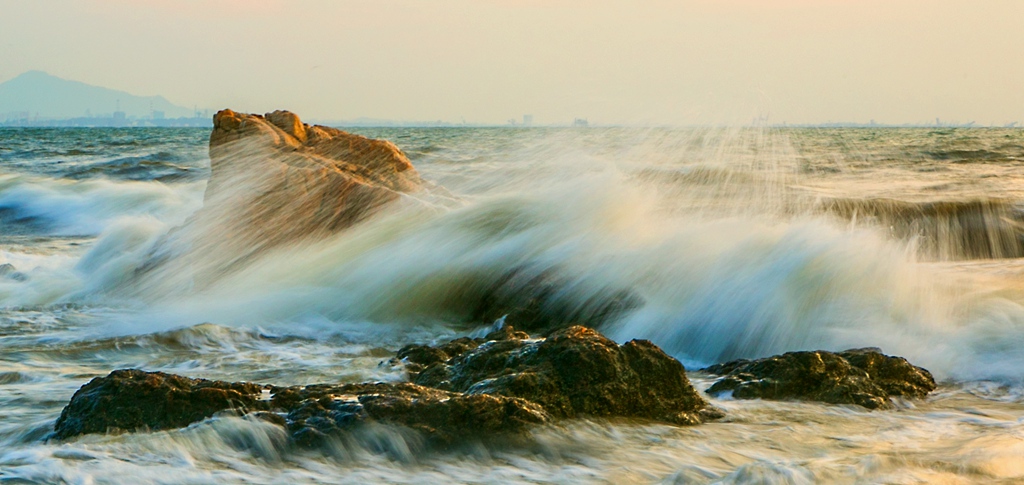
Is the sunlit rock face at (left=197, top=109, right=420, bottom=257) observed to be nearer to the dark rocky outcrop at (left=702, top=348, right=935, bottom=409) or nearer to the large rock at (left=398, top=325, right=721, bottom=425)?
the large rock at (left=398, top=325, right=721, bottom=425)

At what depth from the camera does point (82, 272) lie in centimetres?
763

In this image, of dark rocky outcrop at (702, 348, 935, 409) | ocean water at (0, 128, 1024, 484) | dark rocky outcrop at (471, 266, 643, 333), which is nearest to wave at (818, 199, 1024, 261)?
ocean water at (0, 128, 1024, 484)

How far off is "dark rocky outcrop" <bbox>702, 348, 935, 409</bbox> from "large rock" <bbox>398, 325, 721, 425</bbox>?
37 centimetres

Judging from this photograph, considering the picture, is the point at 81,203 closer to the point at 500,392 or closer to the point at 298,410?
the point at 298,410

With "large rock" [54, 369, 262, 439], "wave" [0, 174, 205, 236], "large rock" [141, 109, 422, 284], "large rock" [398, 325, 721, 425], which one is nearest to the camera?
"large rock" [54, 369, 262, 439]

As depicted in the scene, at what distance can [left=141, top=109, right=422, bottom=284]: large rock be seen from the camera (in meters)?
6.72

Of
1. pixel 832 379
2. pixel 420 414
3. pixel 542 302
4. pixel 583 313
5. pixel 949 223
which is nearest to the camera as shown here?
pixel 420 414

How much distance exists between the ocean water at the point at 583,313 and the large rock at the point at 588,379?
121 mm

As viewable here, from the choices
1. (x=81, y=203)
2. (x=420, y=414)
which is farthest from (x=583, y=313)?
(x=81, y=203)

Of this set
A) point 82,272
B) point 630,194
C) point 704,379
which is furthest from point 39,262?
point 704,379

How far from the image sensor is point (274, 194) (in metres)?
6.91

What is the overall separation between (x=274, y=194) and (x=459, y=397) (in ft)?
13.6

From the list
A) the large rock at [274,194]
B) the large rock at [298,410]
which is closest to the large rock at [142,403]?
the large rock at [298,410]

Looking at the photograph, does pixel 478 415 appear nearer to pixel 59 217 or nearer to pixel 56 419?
pixel 56 419
